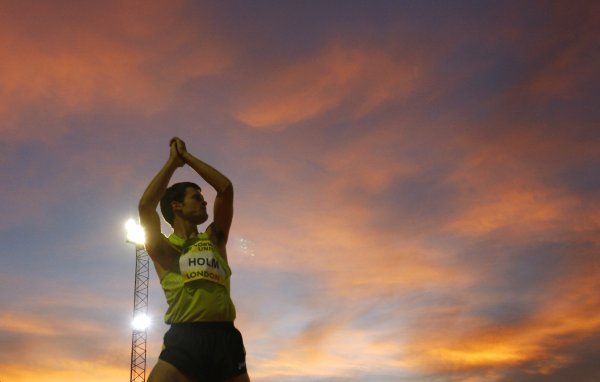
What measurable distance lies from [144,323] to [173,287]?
3650 cm

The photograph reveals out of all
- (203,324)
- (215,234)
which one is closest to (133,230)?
(215,234)

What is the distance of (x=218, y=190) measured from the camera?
17.3 feet

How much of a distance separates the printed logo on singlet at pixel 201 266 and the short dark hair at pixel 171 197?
657 millimetres

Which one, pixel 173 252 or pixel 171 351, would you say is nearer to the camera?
pixel 171 351

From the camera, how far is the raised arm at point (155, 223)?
4.89 m

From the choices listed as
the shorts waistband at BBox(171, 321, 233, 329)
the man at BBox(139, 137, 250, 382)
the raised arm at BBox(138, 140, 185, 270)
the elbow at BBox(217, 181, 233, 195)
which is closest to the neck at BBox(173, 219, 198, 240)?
the man at BBox(139, 137, 250, 382)

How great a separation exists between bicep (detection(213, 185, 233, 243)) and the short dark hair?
0.89 ft

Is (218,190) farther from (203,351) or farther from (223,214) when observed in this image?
(203,351)

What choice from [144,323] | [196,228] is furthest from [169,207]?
[144,323]

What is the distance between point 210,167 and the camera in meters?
5.26

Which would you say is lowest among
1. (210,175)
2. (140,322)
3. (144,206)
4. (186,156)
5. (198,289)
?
(198,289)

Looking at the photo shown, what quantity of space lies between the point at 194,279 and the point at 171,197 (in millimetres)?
1045

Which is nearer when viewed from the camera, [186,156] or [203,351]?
[203,351]

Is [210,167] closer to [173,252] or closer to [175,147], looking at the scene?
[175,147]
